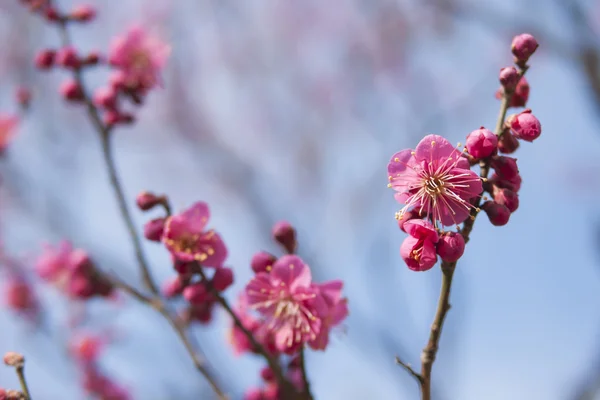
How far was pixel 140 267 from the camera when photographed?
82.7 inches

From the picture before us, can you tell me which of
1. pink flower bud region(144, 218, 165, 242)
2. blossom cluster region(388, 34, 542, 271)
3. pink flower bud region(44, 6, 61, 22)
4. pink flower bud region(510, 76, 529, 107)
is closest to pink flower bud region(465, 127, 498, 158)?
blossom cluster region(388, 34, 542, 271)

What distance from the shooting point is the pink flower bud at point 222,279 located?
1.71 meters

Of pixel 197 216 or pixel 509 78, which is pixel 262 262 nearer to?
pixel 197 216

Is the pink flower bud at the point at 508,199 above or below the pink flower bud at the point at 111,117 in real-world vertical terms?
below

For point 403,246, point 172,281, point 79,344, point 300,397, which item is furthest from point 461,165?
point 79,344

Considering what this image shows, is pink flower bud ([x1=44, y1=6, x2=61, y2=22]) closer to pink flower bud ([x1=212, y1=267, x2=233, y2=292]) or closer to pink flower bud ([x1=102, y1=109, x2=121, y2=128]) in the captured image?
pink flower bud ([x1=102, y1=109, x2=121, y2=128])

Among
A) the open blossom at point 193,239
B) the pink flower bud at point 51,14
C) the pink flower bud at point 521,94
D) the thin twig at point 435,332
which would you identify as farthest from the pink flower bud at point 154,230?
the pink flower bud at point 51,14

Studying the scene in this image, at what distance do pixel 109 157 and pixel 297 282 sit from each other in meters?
1.18

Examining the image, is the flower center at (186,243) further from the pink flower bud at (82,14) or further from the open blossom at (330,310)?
the pink flower bud at (82,14)

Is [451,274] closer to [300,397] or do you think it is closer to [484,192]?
[484,192]

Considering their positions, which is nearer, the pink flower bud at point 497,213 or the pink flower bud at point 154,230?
the pink flower bud at point 497,213

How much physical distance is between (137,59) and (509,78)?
1.95 meters

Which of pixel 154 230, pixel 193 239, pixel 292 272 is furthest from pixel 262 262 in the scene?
pixel 154 230

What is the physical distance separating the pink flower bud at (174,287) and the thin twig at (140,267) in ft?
0.12
